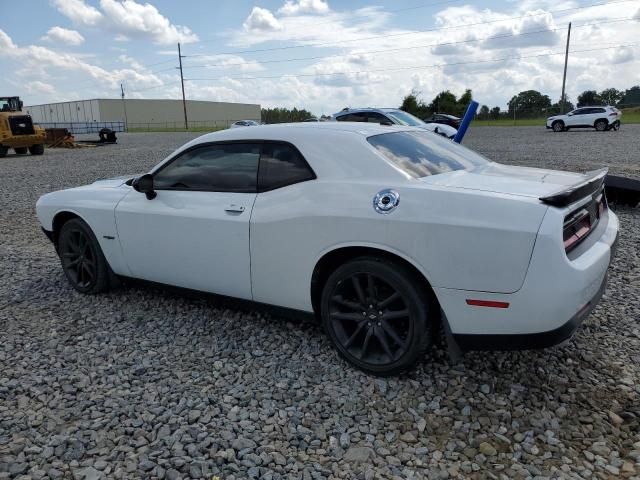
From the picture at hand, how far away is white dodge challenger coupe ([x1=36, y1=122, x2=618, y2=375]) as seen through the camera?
8.45 feet

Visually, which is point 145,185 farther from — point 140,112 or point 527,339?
point 140,112

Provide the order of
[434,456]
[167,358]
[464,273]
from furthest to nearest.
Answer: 1. [167,358]
2. [464,273]
3. [434,456]

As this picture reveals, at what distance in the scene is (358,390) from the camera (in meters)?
3.04

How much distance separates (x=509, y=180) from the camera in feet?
10.00

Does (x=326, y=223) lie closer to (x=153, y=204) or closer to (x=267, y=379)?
(x=267, y=379)

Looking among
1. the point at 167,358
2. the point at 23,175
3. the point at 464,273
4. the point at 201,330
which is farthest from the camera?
the point at 23,175

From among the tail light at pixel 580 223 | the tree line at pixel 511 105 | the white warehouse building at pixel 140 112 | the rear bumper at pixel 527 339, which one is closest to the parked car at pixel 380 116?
the tail light at pixel 580 223

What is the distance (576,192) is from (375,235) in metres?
1.08

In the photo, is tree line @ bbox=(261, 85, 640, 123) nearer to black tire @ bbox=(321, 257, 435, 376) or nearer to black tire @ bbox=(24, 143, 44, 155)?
black tire @ bbox=(24, 143, 44, 155)

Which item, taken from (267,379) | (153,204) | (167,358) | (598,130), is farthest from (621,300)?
(598,130)

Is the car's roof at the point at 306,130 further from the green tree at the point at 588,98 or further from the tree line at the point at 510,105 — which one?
the green tree at the point at 588,98

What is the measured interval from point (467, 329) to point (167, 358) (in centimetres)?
202

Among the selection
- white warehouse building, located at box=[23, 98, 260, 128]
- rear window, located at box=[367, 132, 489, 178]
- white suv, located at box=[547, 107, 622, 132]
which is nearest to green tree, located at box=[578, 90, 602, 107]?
white suv, located at box=[547, 107, 622, 132]

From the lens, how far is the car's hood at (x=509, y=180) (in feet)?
9.10
